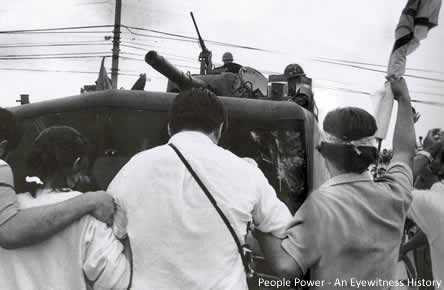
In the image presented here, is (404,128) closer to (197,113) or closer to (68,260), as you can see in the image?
(197,113)

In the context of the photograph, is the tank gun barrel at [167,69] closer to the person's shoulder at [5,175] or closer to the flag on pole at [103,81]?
the flag on pole at [103,81]

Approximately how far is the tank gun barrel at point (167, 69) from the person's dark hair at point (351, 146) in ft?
3.47

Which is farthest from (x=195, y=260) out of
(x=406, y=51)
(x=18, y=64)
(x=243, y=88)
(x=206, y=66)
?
(x=206, y=66)

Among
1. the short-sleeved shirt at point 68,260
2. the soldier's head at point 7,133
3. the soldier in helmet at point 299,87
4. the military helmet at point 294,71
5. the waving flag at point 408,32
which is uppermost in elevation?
the waving flag at point 408,32

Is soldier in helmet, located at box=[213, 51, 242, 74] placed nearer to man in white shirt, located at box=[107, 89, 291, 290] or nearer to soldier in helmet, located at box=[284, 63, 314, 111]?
soldier in helmet, located at box=[284, 63, 314, 111]

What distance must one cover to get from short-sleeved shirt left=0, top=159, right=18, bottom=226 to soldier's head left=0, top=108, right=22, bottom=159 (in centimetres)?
15

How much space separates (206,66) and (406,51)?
1711 millimetres

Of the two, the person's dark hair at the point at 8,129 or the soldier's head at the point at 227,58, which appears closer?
the person's dark hair at the point at 8,129

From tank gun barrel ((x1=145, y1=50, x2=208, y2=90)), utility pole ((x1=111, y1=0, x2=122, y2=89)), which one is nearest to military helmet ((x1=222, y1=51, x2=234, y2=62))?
tank gun barrel ((x1=145, y1=50, x2=208, y2=90))

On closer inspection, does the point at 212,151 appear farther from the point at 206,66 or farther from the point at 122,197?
the point at 206,66

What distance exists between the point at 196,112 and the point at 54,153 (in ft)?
0.99

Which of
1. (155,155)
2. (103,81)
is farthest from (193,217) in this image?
(103,81)

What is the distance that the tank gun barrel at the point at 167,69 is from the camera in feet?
6.03

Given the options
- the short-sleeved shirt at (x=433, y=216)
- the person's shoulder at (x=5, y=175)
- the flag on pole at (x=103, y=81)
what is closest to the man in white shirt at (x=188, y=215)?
the person's shoulder at (x=5, y=175)
